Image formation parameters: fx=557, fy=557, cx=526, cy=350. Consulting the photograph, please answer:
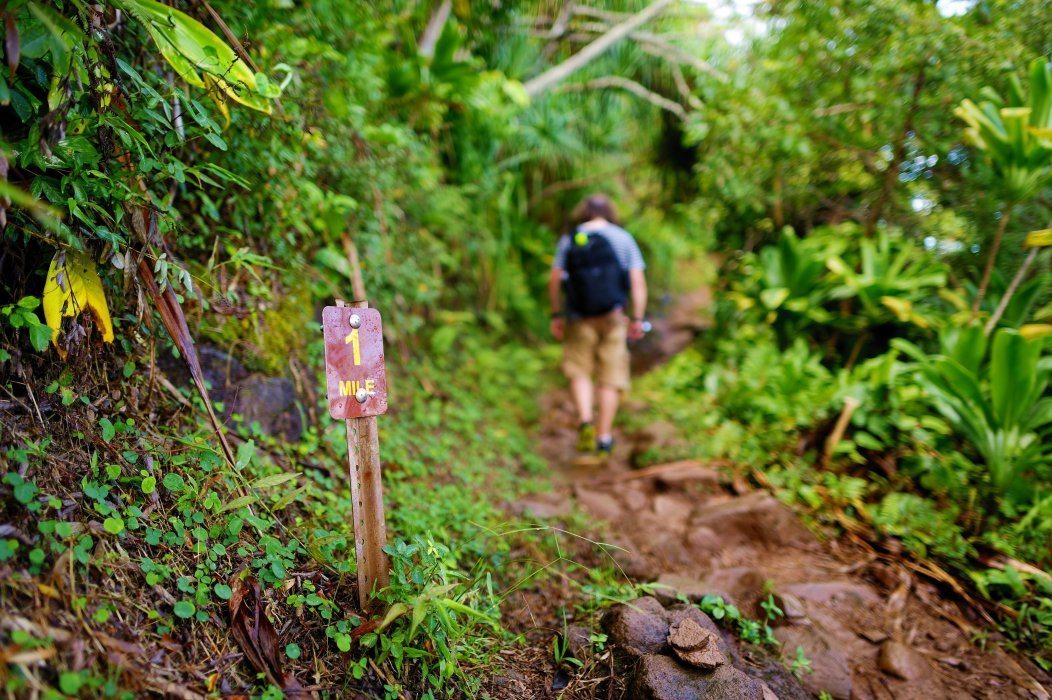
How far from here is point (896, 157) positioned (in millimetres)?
4242

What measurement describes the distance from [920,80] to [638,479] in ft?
11.2

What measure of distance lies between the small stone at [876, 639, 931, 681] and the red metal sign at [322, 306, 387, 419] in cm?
218

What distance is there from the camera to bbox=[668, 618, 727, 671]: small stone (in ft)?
5.82

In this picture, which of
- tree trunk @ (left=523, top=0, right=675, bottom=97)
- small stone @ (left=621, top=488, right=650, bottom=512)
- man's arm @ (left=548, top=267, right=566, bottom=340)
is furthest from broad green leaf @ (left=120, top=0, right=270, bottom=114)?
tree trunk @ (left=523, top=0, right=675, bottom=97)

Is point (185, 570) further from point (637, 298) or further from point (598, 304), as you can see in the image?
point (637, 298)

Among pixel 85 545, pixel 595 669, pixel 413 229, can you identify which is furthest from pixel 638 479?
pixel 85 545

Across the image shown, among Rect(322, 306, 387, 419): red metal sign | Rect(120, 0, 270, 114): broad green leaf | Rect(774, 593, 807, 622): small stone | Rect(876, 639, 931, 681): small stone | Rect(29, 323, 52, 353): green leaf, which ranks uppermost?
Rect(120, 0, 270, 114): broad green leaf

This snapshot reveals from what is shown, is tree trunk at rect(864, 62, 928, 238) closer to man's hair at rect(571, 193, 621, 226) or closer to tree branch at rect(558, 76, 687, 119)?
man's hair at rect(571, 193, 621, 226)

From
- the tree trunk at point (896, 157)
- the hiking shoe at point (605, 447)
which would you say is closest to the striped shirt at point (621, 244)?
the hiking shoe at point (605, 447)

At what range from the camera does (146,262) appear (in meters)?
1.81

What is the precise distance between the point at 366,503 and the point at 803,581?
2.11 metres

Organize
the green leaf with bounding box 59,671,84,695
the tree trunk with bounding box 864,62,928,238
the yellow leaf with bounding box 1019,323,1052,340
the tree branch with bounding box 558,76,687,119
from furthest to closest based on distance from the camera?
the tree branch with bounding box 558,76,687,119, the tree trunk with bounding box 864,62,928,238, the yellow leaf with bounding box 1019,323,1052,340, the green leaf with bounding box 59,671,84,695

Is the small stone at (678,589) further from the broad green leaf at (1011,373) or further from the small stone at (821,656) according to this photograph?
the broad green leaf at (1011,373)

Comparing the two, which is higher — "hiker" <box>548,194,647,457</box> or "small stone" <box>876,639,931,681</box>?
"hiker" <box>548,194,647,457</box>
